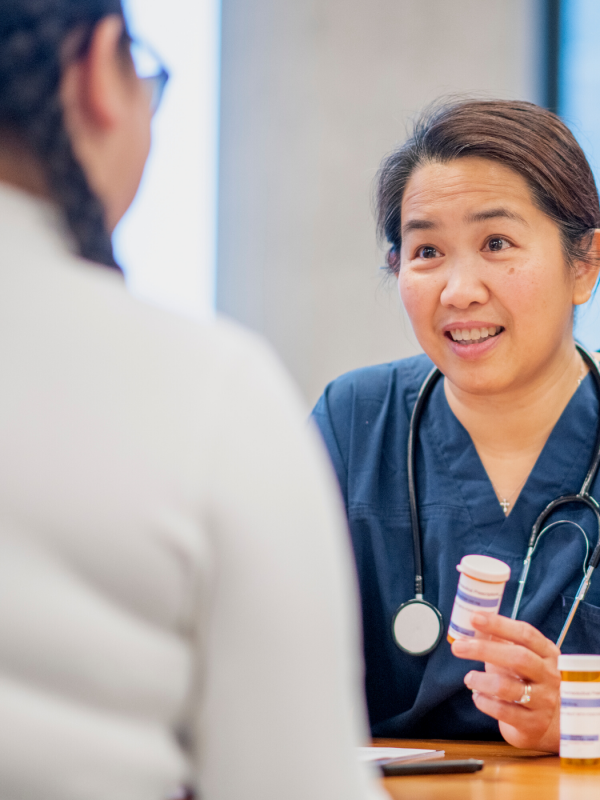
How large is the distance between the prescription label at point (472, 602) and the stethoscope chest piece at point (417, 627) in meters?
0.25

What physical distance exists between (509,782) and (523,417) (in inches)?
27.8

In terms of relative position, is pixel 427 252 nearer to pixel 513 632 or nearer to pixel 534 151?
pixel 534 151

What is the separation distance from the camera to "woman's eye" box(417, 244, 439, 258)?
1.49 metres

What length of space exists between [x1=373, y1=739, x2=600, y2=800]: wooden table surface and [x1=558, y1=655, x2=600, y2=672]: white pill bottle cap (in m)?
0.11

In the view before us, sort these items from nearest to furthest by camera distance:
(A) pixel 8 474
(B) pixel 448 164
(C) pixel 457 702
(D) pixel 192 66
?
1. (A) pixel 8 474
2. (C) pixel 457 702
3. (B) pixel 448 164
4. (D) pixel 192 66

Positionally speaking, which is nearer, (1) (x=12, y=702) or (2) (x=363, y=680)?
(1) (x=12, y=702)

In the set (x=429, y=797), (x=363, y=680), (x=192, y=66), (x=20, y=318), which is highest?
(x=192, y=66)

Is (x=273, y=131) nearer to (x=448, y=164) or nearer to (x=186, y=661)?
(x=448, y=164)

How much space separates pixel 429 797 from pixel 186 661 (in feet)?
1.52

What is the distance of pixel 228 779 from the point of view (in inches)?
19.5

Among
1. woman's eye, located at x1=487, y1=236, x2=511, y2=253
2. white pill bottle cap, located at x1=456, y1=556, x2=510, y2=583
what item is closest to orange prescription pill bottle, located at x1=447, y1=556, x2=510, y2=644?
white pill bottle cap, located at x1=456, y1=556, x2=510, y2=583

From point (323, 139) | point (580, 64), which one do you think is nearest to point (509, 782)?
point (323, 139)

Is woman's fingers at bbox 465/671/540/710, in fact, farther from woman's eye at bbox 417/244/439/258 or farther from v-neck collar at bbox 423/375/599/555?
woman's eye at bbox 417/244/439/258

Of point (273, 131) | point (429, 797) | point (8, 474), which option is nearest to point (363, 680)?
point (429, 797)
